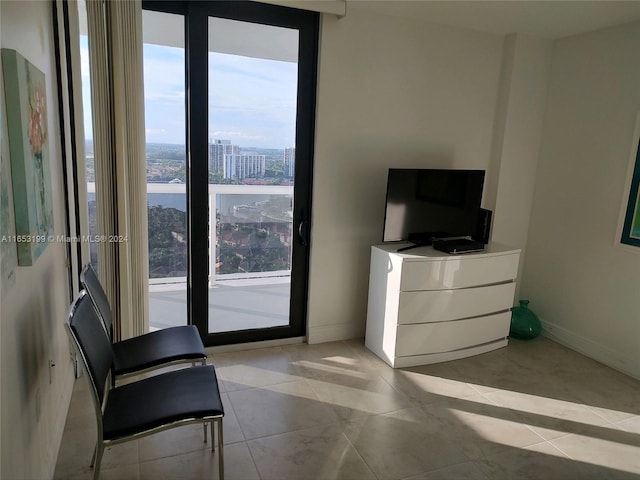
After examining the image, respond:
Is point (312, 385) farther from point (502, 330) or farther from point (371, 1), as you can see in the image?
point (371, 1)

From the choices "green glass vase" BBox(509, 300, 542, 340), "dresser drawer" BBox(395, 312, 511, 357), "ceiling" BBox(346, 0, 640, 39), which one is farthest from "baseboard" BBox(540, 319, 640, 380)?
"ceiling" BBox(346, 0, 640, 39)

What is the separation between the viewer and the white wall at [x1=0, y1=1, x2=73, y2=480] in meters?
1.46

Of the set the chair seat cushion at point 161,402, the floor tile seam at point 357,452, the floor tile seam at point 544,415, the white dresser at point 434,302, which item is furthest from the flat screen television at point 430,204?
the chair seat cushion at point 161,402

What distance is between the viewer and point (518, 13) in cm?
313

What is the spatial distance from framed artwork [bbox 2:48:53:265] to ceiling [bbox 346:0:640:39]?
7.08 ft

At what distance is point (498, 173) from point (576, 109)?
2.45 feet

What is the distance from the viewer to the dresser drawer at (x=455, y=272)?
313 centimetres

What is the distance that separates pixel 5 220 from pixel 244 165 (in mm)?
1920

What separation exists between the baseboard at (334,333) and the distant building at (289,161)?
48.0 inches

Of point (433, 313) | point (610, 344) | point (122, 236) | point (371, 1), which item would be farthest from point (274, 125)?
point (610, 344)

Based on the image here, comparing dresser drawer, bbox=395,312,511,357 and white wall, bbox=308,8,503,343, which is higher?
white wall, bbox=308,8,503,343

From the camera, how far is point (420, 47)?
3.44 m

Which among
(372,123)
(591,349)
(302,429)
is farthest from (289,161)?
(591,349)

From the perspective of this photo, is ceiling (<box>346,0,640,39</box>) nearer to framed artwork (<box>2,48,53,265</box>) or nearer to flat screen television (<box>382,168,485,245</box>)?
flat screen television (<box>382,168,485,245</box>)
